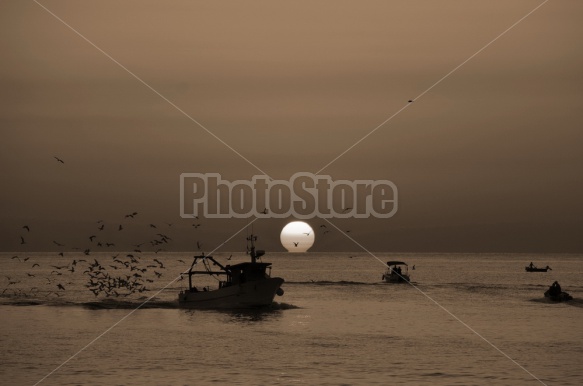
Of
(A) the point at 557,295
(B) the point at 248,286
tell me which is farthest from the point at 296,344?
(A) the point at 557,295

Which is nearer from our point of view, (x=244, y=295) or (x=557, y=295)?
(x=244, y=295)

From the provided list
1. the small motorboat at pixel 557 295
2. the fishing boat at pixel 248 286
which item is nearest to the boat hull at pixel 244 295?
the fishing boat at pixel 248 286

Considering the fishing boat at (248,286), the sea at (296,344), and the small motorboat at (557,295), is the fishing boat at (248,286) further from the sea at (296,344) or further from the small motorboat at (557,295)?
the small motorboat at (557,295)

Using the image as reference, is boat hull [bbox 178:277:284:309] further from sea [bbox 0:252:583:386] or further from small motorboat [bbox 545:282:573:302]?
small motorboat [bbox 545:282:573:302]

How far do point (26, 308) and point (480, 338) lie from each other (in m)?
51.8

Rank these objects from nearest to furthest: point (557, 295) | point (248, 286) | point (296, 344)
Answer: point (296, 344) → point (248, 286) → point (557, 295)

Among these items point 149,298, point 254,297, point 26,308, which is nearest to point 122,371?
point 254,297

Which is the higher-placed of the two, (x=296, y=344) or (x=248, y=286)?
(x=248, y=286)

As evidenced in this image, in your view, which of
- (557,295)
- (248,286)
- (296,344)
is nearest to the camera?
(296,344)

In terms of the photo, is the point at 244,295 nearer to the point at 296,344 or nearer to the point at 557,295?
the point at 296,344

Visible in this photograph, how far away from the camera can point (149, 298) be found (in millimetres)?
104188

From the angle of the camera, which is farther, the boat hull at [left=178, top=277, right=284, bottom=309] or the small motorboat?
the small motorboat

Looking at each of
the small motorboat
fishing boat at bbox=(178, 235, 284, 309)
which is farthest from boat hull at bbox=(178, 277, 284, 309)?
the small motorboat

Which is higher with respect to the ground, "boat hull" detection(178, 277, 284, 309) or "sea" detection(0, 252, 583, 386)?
"boat hull" detection(178, 277, 284, 309)
